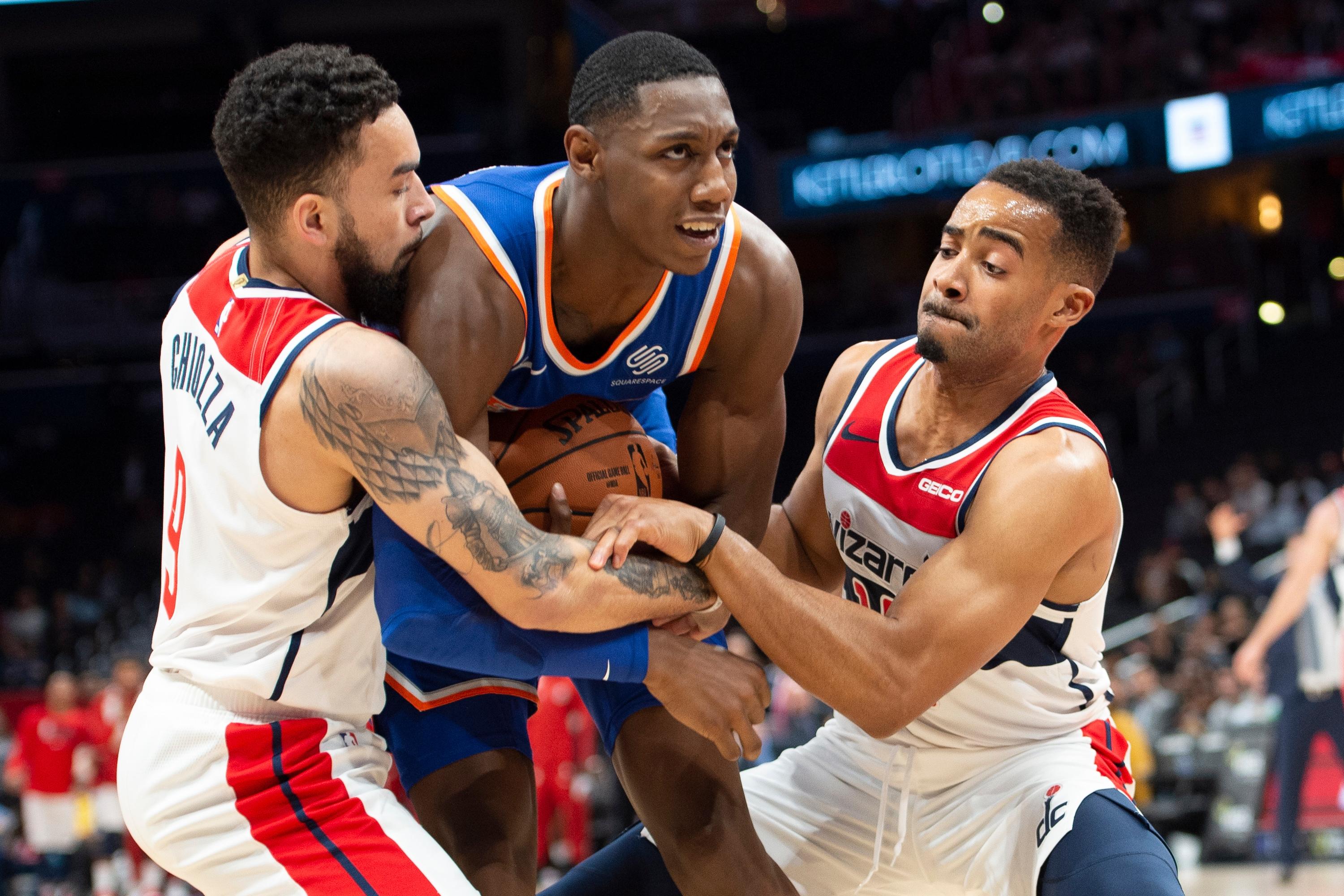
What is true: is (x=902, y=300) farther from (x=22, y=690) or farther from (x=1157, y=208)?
(x=22, y=690)

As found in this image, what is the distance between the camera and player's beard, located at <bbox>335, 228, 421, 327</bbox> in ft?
8.96

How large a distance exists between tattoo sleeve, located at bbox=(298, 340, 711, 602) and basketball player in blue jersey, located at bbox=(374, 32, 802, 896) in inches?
6.8

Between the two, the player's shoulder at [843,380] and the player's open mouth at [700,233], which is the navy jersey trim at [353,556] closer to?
the player's open mouth at [700,233]

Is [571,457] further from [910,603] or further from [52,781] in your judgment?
[52,781]

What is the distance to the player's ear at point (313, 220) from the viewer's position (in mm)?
2666

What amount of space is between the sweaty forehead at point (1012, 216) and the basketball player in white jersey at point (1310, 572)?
16.2 feet

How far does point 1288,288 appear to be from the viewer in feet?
65.4

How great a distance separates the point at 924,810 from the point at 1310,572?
5.00 m

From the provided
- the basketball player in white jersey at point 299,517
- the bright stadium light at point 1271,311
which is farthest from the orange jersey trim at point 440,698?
the bright stadium light at point 1271,311

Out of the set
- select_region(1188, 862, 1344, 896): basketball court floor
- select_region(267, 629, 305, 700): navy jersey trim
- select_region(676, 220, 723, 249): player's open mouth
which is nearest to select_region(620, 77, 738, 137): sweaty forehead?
select_region(676, 220, 723, 249): player's open mouth

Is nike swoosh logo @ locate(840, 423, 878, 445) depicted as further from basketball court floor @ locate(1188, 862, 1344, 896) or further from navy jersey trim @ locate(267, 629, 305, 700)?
basketball court floor @ locate(1188, 862, 1344, 896)

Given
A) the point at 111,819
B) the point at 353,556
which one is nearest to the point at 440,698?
the point at 353,556

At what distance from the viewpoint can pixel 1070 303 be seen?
3.36 metres

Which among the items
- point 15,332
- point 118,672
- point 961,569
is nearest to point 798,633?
point 961,569
